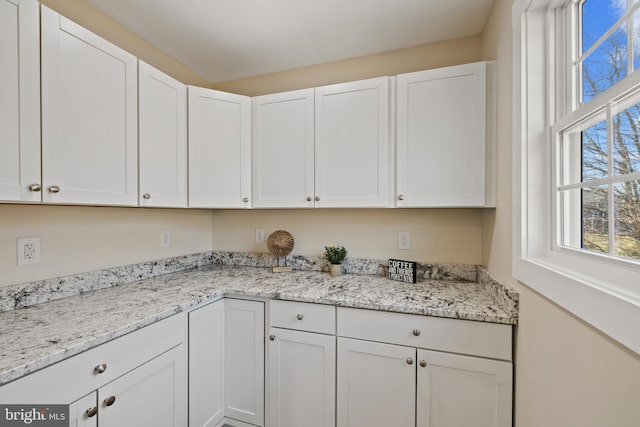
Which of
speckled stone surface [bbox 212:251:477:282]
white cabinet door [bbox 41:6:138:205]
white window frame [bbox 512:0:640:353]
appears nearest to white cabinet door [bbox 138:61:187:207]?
white cabinet door [bbox 41:6:138:205]

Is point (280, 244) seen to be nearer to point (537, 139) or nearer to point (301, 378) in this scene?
point (301, 378)

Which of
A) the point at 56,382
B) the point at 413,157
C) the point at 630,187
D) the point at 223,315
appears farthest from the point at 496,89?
the point at 56,382

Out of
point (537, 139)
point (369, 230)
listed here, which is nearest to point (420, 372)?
point (369, 230)

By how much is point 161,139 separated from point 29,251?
2.74ft

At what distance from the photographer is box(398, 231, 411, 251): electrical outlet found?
198 centimetres

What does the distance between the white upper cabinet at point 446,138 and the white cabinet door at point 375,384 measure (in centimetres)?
83

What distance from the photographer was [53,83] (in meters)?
1.17

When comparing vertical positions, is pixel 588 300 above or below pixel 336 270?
above

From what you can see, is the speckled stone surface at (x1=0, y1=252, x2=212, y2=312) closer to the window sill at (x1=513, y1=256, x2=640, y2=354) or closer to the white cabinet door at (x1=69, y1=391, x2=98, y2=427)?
the white cabinet door at (x1=69, y1=391, x2=98, y2=427)

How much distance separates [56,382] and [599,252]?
5.69 ft

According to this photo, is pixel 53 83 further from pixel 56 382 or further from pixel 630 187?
pixel 630 187

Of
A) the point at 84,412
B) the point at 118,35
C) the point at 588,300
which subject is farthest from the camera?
the point at 118,35

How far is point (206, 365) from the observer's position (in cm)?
158

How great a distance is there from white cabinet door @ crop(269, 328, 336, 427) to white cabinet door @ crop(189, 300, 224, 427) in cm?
32
